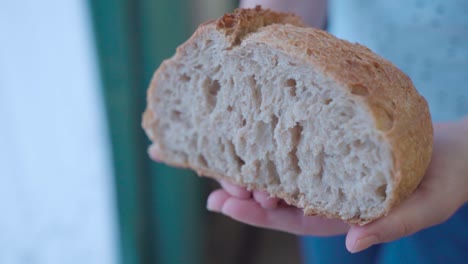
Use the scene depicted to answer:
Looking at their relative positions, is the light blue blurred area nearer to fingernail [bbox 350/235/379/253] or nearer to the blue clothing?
the blue clothing

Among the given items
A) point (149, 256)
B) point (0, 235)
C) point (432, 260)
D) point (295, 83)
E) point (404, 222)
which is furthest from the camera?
point (149, 256)

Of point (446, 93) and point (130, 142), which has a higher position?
point (446, 93)

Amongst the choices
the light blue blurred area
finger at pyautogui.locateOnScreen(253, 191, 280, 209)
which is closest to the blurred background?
the light blue blurred area

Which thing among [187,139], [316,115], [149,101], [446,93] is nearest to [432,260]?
[446,93]

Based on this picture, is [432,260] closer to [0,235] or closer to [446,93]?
[446,93]

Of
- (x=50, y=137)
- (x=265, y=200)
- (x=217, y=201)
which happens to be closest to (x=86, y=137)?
(x=50, y=137)

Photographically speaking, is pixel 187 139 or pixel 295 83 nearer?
pixel 295 83

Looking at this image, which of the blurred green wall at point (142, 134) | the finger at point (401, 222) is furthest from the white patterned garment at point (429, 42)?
the blurred green wall at point (142, 134)
